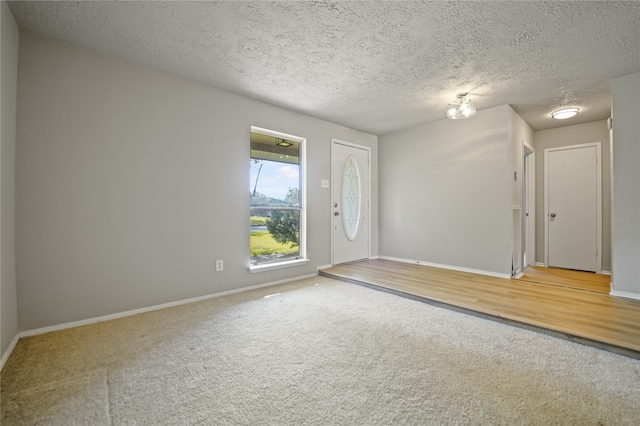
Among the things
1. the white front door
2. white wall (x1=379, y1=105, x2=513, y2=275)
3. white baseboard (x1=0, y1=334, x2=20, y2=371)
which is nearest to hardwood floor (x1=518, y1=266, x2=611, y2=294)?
white wall (x1=379, y1=105, x2=513, y2=275)

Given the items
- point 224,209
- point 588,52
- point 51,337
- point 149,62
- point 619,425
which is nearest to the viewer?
point 619,425

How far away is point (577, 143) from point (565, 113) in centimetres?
95

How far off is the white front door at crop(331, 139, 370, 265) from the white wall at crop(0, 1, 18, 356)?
11.6ft

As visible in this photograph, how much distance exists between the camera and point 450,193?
13.9 feet

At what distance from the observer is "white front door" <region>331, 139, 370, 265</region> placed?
4.53m

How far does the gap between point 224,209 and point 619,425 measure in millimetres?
3415

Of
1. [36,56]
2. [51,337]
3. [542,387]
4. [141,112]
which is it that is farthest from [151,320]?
[542,387]

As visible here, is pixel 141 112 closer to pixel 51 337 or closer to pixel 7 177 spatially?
pixel 7 177

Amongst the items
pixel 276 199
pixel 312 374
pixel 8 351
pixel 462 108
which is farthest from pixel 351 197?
pixel 8 351

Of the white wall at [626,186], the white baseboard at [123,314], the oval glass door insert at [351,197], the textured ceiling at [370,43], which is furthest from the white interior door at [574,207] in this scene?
the white baseboard at [123,314]

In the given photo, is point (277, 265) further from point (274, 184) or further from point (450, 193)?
point (450, 193)

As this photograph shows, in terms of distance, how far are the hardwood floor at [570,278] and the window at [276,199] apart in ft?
10.8

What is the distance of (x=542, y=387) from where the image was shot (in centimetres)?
153

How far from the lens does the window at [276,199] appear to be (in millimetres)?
3562
